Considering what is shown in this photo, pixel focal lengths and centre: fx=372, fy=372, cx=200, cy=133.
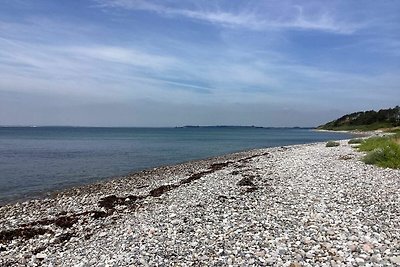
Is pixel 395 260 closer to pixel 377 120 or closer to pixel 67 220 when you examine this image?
pixel 67 220

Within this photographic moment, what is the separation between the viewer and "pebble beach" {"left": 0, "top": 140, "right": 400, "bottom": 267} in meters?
9.68

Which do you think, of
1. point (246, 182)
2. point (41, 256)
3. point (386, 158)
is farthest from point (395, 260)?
point (386, 158)

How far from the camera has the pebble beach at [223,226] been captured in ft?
31.8

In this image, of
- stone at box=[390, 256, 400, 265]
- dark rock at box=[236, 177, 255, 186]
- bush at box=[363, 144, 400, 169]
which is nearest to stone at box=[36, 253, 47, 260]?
stone at box=[390, 256, 400, 265]

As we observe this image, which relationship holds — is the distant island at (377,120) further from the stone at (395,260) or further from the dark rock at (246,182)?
the stone at (395,260)

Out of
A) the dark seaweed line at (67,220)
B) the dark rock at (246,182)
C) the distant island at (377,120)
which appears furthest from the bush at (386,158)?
the distant island at (377,120)

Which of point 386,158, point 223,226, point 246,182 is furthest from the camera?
point 386,158

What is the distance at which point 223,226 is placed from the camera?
12.2 meters

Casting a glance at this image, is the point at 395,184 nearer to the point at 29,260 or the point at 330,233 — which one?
the point at 330,233

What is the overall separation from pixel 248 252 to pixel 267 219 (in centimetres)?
309

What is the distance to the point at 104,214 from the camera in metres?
16.7

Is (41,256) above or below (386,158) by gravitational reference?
below

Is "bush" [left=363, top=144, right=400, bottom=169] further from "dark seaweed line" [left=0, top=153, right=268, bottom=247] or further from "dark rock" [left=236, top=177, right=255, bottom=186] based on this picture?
"dark seaweed line" [left=0, top=153, right=268, bottom=247]

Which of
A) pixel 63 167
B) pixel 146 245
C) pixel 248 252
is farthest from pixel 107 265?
pixel 63 167
